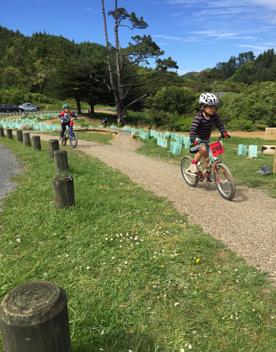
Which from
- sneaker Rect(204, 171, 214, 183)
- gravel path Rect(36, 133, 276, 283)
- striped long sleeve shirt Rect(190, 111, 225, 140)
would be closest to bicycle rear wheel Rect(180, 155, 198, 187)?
gravel path Rect(36, 133, 276, 283)

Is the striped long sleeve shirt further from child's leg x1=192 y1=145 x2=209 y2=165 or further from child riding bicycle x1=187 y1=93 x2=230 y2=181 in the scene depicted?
child's leg x1=192 y1=145 x2=209 y2=165

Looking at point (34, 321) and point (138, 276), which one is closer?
point (34, 321)

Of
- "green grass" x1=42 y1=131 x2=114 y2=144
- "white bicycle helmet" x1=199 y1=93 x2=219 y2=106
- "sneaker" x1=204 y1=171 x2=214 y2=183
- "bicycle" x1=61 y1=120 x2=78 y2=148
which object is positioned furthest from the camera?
"green grass" x1=42 y1=131 x2=114 y2=144

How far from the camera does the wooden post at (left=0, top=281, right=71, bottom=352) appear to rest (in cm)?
164

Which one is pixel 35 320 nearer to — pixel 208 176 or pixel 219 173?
pixel 219 173

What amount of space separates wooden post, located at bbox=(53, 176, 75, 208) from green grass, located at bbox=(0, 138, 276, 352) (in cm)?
13

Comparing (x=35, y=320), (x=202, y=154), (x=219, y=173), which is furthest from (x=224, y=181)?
(x=35, y=320)

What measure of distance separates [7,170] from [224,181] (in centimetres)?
575

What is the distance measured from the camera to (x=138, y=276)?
11.0ft

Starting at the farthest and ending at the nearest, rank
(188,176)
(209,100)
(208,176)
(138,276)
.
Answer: (188,176), (208,176), (209,100), (138,276)

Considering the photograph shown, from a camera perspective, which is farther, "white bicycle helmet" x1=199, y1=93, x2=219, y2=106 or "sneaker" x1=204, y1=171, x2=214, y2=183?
"sneaker" x1=204, y1=171, x2=214, y2=183

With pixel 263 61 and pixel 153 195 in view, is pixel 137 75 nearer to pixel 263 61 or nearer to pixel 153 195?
pixel 153 195

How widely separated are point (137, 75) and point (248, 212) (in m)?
32.4

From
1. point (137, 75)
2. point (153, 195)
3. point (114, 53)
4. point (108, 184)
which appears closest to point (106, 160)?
point (108, 184)
